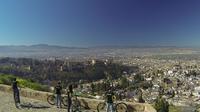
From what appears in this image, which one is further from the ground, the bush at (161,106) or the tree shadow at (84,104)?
the tree shadow at (84,104)

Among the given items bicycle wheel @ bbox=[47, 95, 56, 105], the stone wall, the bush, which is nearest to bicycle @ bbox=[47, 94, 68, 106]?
bicycle wheel @ bbox=[47, 95, 56, 105]

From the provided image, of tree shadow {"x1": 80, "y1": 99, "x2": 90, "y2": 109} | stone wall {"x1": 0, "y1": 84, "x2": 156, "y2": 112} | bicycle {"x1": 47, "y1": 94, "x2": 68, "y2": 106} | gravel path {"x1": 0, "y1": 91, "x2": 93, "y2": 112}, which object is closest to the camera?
stone wall {"x1": 0, "y1": 84, "x2": 156, "y2": 112}

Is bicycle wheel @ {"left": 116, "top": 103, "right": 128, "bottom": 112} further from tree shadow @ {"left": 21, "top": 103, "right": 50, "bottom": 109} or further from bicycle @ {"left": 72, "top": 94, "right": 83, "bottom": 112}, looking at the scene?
tree shadow @ {"left": 21, "top": 103, "right": 50, "bottom": 109}

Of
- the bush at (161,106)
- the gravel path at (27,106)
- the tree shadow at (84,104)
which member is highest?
the tree shadow at (84,104)

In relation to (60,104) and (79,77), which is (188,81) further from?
(60,104)

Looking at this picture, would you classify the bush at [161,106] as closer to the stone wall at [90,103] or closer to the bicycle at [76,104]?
the stone wall at [90,103]

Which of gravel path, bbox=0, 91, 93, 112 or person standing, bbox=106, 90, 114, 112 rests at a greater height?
person standing, bbox=106, 90, 114, 112

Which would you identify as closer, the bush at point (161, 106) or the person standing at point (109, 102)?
the person standing at point (109, 102)

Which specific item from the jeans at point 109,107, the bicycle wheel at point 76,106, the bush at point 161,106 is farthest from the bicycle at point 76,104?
the bush at point 161,106

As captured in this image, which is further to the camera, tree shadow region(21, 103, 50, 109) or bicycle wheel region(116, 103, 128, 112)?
tree shadow region(21, 103, 50, 109)

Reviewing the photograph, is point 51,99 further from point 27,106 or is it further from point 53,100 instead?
point 27,106

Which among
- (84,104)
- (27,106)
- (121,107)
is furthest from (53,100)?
(121,107)
